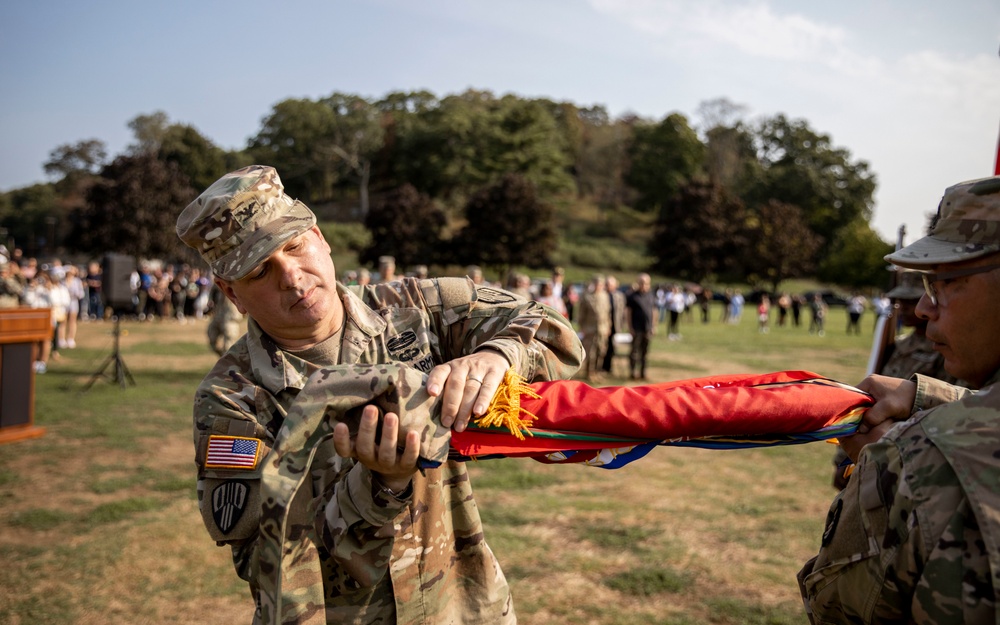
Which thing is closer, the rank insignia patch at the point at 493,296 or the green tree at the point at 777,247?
the rank insignia patch at the point at 493,296

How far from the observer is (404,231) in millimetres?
67562

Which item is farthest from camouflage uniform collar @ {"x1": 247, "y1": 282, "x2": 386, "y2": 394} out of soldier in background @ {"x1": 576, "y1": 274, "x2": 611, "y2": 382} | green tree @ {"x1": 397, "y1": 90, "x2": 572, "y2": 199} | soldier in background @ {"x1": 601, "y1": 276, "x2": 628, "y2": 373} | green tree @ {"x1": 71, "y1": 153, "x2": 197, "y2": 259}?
green tree @ {"x1": 397, "y1": 90, "x2": 572, "y2": 199}

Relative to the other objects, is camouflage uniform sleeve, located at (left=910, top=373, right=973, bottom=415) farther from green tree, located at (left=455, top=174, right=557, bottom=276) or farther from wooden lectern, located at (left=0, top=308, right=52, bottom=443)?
green tree, located at (left=455, top=174, right=557, bottom=276)

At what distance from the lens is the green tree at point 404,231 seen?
223 feet

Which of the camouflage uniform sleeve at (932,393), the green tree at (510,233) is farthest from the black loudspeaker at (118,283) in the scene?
the green tree at (510,233)

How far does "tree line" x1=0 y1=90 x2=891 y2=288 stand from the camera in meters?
66.6

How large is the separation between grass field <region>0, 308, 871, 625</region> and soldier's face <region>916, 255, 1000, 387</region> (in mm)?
4019

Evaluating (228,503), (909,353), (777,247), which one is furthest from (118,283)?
(777,247)

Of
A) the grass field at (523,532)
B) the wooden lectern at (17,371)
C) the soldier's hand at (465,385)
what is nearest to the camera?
the soldier's hand at (465,385)

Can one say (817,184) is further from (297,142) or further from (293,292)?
(293,292)

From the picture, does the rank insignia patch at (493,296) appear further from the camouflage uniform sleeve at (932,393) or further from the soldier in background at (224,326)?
the soldier in background at (224,326)

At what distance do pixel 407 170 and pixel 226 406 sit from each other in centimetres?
9756

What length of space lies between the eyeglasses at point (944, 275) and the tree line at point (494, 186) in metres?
62.1

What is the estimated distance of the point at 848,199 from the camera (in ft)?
292
